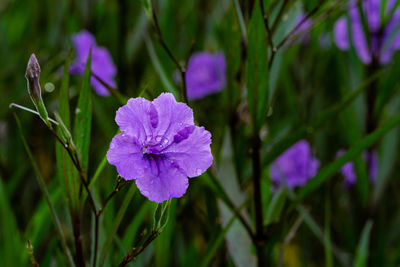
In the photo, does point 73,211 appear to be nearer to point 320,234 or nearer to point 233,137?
point 233,137

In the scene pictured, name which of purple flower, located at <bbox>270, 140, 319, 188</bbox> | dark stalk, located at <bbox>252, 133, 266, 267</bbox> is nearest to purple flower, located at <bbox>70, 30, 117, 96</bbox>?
purple flower, located at <bbox>270, 140, 319, 188</bbox>

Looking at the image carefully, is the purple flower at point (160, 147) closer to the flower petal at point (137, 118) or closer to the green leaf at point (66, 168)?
the flower petal at point (137, 118)

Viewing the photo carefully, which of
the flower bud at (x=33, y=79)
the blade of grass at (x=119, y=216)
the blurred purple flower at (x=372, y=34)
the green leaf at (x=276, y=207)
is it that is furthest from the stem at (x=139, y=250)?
the blurred purple flower at (x=372, y=34)

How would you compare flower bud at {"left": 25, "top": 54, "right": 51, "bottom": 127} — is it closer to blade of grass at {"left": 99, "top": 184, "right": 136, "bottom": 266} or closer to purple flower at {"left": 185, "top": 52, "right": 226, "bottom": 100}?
blade of grass at {"left": 99, "top": 184, "right": 136, "bottom": 266}

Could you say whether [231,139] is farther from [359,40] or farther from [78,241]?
[359,40]

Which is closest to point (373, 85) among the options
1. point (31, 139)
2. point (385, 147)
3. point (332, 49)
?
point (385, 147)
